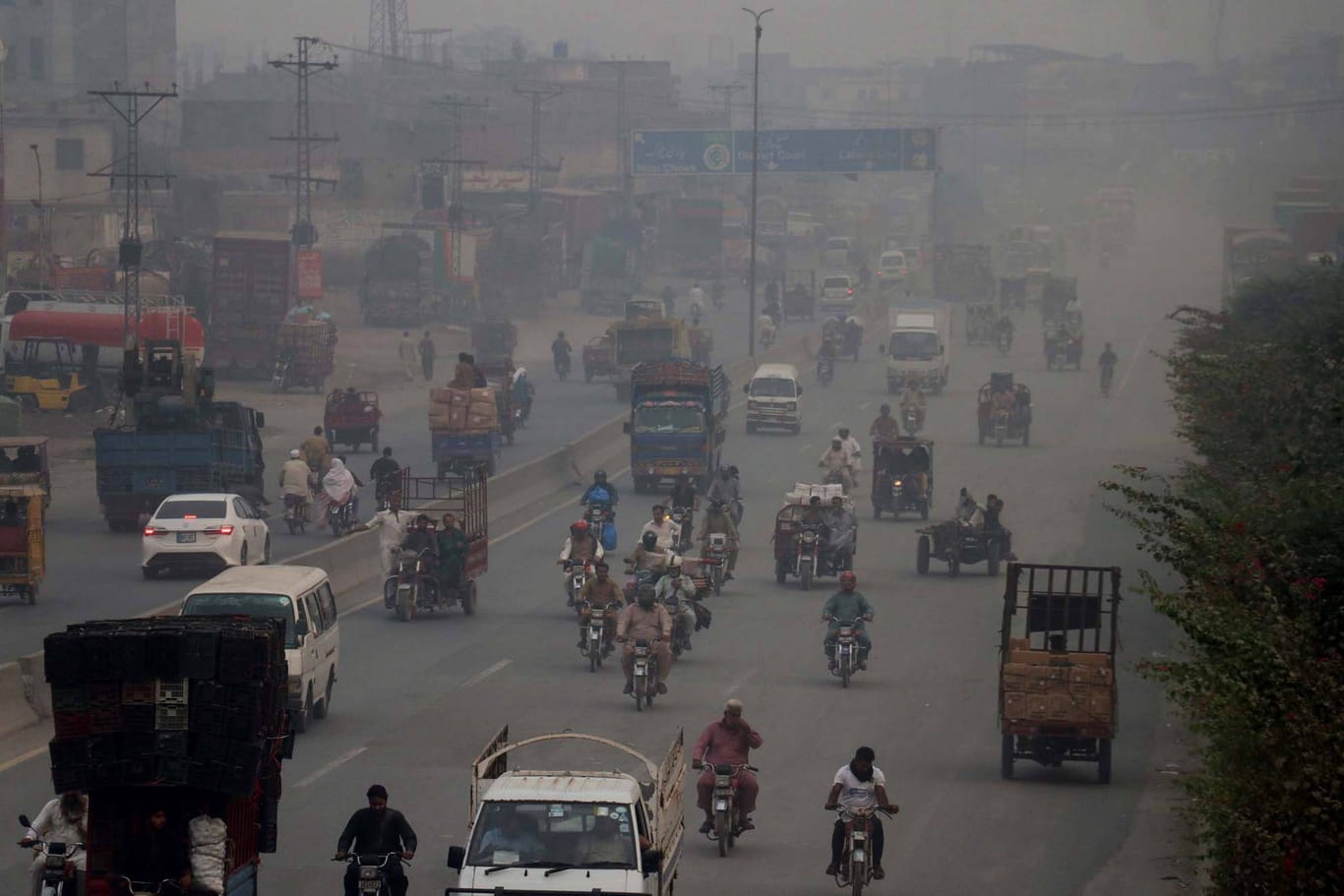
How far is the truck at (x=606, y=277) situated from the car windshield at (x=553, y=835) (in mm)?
82333

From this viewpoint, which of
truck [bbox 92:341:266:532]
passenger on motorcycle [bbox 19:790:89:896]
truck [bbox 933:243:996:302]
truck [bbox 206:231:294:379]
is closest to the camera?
passenger on motorcycle [bbox 19:790:89:896]

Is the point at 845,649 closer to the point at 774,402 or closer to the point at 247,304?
the point at 774,402

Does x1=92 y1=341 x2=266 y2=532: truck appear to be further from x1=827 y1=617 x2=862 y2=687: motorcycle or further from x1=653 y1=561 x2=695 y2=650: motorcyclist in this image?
x1=827 y1=617 x2=862 y2=687: motorcycle

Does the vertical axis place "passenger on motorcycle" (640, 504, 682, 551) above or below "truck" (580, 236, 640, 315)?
below

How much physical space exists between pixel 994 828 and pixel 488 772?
17.6 ft

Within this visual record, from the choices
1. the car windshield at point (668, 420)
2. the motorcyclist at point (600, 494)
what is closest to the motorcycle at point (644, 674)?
the motorcyclist at point (600, 494)

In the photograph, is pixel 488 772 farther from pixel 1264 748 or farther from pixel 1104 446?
pixel 1104 446

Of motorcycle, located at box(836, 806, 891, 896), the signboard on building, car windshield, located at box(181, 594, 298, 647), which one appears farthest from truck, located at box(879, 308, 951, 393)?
motorcycle, located at box(836, 806, 891, 896)

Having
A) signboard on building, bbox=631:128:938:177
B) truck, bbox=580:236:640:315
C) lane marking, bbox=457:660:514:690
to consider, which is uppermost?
signboard on building, bbox=631:128:938:177

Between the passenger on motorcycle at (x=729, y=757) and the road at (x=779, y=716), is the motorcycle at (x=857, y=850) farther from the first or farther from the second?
the passenger on motorcycle at (x=729, y=757)

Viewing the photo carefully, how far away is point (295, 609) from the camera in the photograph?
780 inches

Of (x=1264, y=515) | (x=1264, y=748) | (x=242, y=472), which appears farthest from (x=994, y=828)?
(x=242, y=472)

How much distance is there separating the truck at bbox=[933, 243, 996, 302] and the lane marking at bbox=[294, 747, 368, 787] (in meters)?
79.7

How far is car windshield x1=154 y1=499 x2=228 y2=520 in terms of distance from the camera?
30.3 meters
